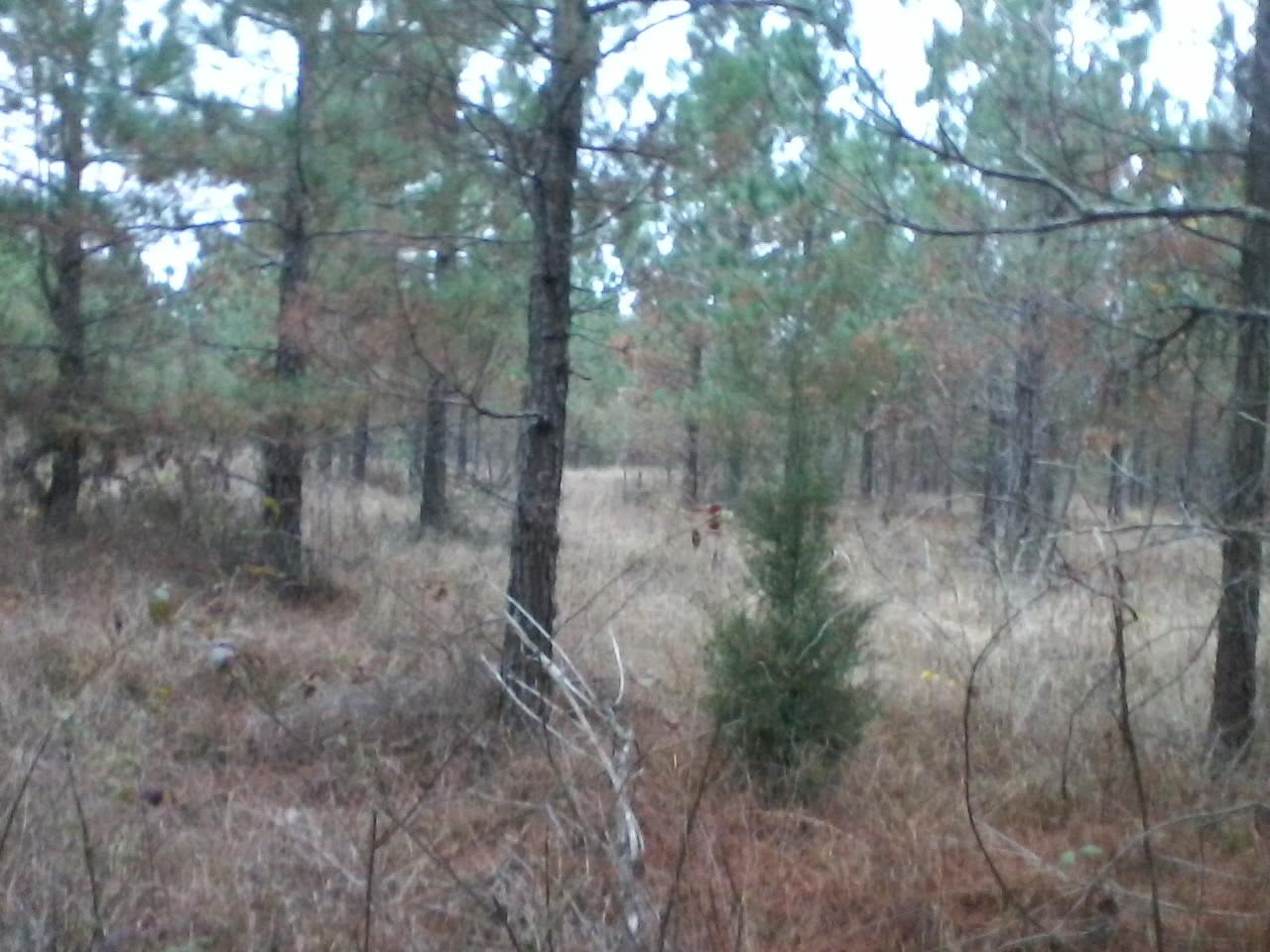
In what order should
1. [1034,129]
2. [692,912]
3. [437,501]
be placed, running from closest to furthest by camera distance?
[692,912] < [1034,129] < [437,501]

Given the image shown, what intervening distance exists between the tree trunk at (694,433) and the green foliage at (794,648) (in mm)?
12660

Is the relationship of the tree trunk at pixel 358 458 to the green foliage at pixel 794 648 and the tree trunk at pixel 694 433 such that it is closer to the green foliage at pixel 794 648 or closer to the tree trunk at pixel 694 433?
the tree trunk at pixel 694 433

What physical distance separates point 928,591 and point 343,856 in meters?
9.23

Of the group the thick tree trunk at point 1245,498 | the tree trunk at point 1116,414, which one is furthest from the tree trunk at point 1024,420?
the thick tree trunk at point 1245,498

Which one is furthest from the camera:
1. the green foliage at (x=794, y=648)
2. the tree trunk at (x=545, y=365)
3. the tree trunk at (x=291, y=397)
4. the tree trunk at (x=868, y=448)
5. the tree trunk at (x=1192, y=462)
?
the tree trunk at (x=868, y=448)

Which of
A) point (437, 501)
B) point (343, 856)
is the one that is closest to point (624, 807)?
point (343, 856)

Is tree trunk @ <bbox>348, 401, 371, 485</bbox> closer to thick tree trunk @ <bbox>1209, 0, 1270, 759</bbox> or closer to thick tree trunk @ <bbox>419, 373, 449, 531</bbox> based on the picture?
thick tree trunk @ <bbox>419, 373, 449, 531</bbox>

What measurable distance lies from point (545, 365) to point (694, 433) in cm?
1634

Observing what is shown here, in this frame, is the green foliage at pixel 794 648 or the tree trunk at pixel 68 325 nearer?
the green foliage at pixel 794 648

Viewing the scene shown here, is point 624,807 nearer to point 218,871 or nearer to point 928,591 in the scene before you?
point 218,871

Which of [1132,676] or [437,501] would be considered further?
[437,501]

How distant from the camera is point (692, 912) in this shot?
201 inches

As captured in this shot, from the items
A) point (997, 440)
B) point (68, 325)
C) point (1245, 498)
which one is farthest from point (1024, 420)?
point (68, 325)

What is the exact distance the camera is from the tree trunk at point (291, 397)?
11.9 metres
